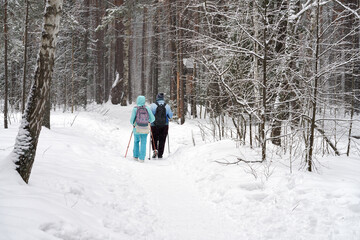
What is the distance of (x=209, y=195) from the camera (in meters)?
4.74

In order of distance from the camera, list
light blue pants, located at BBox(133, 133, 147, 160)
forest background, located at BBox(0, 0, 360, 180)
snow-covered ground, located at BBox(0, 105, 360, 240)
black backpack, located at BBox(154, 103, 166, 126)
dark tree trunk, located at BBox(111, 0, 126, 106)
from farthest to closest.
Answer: dark tree trunk, located at BBox(111, 0, 126, 106)
black backpack, located at BBox(154, 103, 166, 126)
light blue pants, located at BBox(133, 133, 147, 160)
forest background, located at BBox(0, 0, 360, 180)
snow-covered ground, located at BBox(0, 105, 360, 240)

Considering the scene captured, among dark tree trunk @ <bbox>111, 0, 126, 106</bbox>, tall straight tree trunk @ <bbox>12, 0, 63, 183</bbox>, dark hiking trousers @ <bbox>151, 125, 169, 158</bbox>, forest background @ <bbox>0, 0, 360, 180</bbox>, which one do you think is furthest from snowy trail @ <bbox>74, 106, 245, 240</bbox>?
dark tree trunk @ <bbox>111, 0, 126, 106</bbox>

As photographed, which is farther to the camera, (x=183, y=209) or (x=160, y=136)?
(x=160, y=136)

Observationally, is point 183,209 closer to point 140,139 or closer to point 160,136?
point 140,139

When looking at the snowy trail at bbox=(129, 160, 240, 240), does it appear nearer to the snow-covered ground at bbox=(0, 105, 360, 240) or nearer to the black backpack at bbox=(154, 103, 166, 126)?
the snow-covered ground at bbox=(0, 105, 360, 240)

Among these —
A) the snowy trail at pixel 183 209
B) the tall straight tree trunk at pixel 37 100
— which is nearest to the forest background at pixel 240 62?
the snowy trail at pixel 183 209

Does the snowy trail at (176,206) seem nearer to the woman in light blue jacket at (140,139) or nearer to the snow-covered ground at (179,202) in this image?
the snow-covered ground at (179,202)

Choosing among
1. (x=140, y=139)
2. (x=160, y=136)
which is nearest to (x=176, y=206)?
(x=140, y=139)

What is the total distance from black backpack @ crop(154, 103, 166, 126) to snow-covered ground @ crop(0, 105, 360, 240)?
273cm

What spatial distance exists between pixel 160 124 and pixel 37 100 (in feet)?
16.7

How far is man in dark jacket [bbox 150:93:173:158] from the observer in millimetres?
8367

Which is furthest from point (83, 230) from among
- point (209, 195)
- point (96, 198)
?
point (209, 195)

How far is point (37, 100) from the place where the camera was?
3.48 m

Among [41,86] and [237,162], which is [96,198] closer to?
[41,86]
